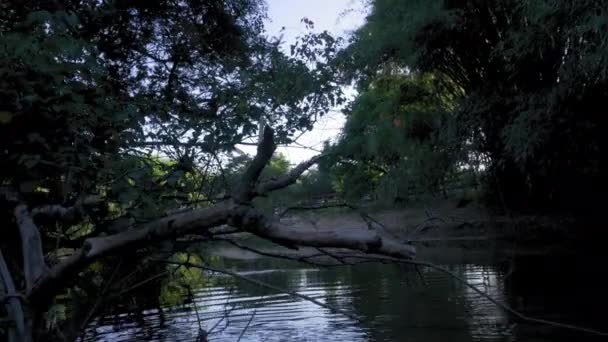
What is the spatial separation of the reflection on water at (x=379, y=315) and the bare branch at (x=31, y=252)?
8.32 ft

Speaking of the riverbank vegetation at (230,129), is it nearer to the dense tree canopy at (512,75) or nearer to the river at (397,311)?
the dense tree canopy at (512,75)

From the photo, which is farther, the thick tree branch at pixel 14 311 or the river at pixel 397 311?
the river at pixel 397 311

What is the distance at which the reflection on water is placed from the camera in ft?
24.6

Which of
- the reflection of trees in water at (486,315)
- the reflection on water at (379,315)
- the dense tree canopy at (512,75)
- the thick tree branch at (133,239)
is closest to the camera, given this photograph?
the thick tree branch at (133,239)

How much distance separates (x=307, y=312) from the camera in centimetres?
932

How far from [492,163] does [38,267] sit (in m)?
14.0

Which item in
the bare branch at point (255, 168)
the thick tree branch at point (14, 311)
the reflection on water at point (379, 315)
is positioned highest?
the bare branch at point (255, 168)

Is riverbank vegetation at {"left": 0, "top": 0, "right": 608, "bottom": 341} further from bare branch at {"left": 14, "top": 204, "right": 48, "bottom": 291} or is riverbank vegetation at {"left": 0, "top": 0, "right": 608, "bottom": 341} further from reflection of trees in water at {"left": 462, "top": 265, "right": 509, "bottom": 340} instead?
reflection of trees in water at {"left": 462, "top": 265, "right": 509, "bottom": 340}

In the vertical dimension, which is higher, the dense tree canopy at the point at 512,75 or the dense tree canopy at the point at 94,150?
the dense tree canopy at the point at 512,75

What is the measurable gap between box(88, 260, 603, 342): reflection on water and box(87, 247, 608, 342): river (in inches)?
0.5

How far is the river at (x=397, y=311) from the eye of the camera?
7.52 meters

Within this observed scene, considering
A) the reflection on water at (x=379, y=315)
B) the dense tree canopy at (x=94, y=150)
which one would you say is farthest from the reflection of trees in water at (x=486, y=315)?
the dense tree canopy at (x=94, y=150)

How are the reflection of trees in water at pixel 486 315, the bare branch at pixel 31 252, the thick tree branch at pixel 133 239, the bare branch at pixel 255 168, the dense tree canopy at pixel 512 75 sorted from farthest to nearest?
the dense tree canopy at pixel 512 75 → the reflection of trees in water at pixel 486 315 → the bare branch at pixel 31 252 → the thick tree branch at pixel 133 239 → the bare branch at pixel 255 168

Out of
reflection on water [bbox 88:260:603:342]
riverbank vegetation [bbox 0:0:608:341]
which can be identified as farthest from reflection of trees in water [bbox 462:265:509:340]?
riverbank vegetation [bbox 0:0:608:341]
